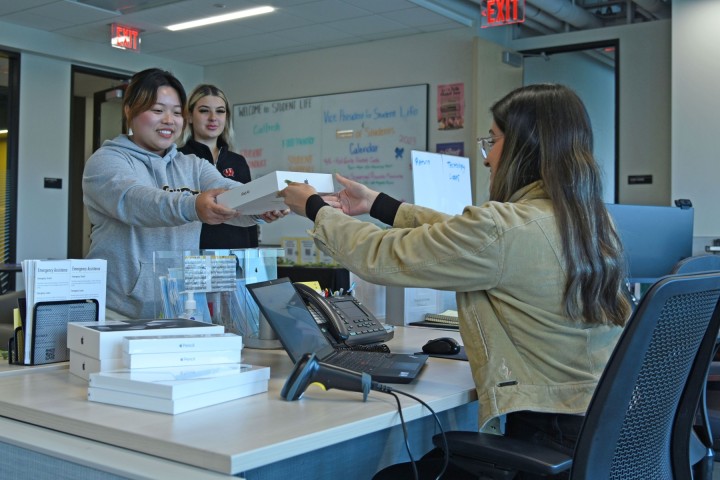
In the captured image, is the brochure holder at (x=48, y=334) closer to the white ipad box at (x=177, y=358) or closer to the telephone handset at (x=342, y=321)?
the white ipad box at (x=177, y=358)

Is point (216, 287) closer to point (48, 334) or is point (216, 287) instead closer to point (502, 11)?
point (48, 334)

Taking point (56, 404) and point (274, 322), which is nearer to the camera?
point (56, 404)

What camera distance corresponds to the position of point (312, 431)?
1.17 meters

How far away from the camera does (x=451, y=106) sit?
660 centimetres

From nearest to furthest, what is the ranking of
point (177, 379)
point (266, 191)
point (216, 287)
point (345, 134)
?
point (177, 379), point (266, 191), point (216, 287), point (345, 134)

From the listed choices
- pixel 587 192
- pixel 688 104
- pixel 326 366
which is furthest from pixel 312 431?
pixel 688 104

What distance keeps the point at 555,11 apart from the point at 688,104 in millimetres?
1259

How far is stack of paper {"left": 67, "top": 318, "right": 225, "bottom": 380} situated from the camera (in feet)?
4.99

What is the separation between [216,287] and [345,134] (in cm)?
533

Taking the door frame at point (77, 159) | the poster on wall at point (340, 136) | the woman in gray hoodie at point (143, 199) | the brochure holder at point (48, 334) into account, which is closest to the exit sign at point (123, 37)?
the door frame at point (77, 159)

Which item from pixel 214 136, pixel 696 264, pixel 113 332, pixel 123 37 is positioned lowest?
pixel 113 332

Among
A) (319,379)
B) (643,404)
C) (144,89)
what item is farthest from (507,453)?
(144,89)

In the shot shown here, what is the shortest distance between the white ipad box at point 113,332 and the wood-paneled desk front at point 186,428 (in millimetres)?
77

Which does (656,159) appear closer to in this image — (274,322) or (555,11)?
(555,11)
